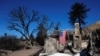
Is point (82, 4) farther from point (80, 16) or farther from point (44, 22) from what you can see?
point (44, 22)

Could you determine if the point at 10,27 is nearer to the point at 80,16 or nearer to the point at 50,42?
the point at 80,16

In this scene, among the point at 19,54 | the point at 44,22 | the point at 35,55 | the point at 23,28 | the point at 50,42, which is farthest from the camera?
the point at 44,22

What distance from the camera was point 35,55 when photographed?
5547 millimetres

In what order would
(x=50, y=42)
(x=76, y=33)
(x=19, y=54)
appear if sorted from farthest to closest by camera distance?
(x=76, y=33)
(x=50, y=42)
(x=19, y=54)

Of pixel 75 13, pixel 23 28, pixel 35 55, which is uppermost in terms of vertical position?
pixel 75 13

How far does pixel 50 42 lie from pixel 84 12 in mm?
35731

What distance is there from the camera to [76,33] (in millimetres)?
24219

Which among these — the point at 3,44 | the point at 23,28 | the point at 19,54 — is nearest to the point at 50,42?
the point at 19,54

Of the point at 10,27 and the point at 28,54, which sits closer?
the point at 28,54

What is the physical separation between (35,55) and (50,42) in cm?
448

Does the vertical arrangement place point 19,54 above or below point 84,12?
below

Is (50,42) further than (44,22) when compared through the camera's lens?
No

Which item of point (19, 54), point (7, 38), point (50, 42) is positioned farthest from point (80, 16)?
point (19, 54)

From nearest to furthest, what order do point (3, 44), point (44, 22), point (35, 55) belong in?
point (35, 55), point (3, 44), point (44, 22)
